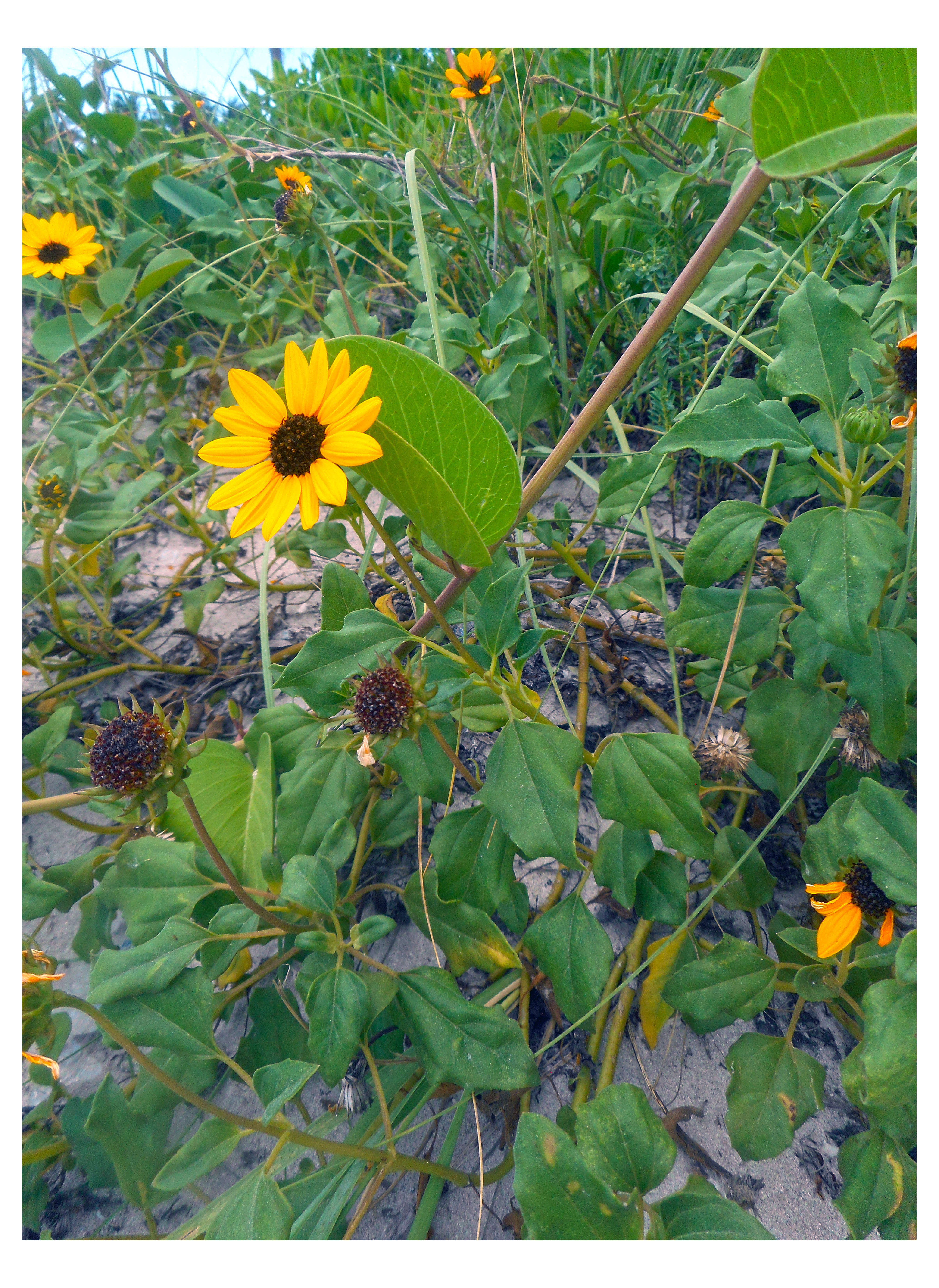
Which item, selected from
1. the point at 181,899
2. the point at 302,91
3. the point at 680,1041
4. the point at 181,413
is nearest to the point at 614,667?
the point at 680,1041

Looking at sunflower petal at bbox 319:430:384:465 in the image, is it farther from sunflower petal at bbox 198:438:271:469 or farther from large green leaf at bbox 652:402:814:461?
large green leaf at bbox 652:402:814:461

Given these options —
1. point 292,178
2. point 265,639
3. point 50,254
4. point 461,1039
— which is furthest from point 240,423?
point 50,254

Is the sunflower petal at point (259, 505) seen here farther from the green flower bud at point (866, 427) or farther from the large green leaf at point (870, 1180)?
the large green leaf at point (870, 1180)

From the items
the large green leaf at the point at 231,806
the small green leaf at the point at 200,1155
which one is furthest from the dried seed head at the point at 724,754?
the small green leaf at the point at 200,1155

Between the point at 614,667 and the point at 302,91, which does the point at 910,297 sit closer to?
the point at 614,667

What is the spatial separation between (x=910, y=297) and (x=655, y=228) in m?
0.57

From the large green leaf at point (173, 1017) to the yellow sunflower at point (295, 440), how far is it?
47 cm

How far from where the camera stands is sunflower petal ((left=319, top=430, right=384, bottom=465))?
0.54m

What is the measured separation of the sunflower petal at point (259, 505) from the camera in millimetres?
607

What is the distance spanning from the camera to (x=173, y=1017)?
68 cm

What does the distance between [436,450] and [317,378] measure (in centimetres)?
11

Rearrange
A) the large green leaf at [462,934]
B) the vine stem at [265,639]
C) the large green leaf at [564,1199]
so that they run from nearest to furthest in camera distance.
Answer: the large green leaf at [564,1199], the large green leaf at [462,934], the vine stem at [265,639]

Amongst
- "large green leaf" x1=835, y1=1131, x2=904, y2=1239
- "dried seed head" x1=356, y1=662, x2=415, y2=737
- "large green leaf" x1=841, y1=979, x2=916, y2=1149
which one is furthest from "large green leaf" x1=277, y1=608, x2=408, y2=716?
"large green leaf" x1=835, y1=1131, x2=904, y2=1239

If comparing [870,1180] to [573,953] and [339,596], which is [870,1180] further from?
[339,596]
